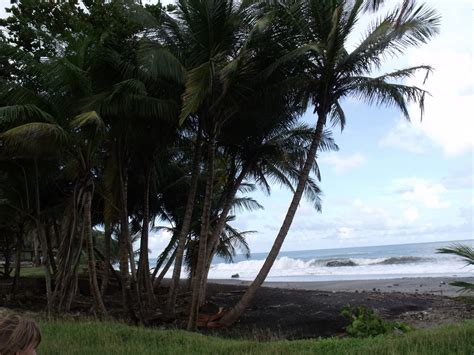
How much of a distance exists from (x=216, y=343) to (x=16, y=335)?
5.74 metres

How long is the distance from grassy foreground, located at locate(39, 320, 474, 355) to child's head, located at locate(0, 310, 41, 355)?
4863 mm

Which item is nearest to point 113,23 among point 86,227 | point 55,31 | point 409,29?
point 55,31

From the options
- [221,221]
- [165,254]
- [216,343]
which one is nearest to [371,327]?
[216,343]

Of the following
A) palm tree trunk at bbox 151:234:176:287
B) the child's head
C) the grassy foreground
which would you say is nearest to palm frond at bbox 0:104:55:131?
the grassy foreground

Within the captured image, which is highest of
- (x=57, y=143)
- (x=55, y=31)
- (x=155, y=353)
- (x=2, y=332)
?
(x=55, y=31)

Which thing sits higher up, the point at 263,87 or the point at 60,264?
the point at 263,87

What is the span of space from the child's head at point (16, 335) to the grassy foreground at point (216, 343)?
486 cm

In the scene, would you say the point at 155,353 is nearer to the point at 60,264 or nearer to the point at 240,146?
the point at 60,264

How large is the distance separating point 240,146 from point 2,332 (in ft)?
39.0

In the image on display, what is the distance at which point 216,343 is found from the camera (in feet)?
25.3

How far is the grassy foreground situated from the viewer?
254 inches

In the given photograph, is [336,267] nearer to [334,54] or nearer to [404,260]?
[404,260]

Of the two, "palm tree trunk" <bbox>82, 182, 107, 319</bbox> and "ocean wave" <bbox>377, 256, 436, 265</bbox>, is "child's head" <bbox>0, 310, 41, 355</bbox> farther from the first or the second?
"ocean wave" <bbox>377, 256, 436, 265</bbox>

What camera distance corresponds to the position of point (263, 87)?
11.9 meters
